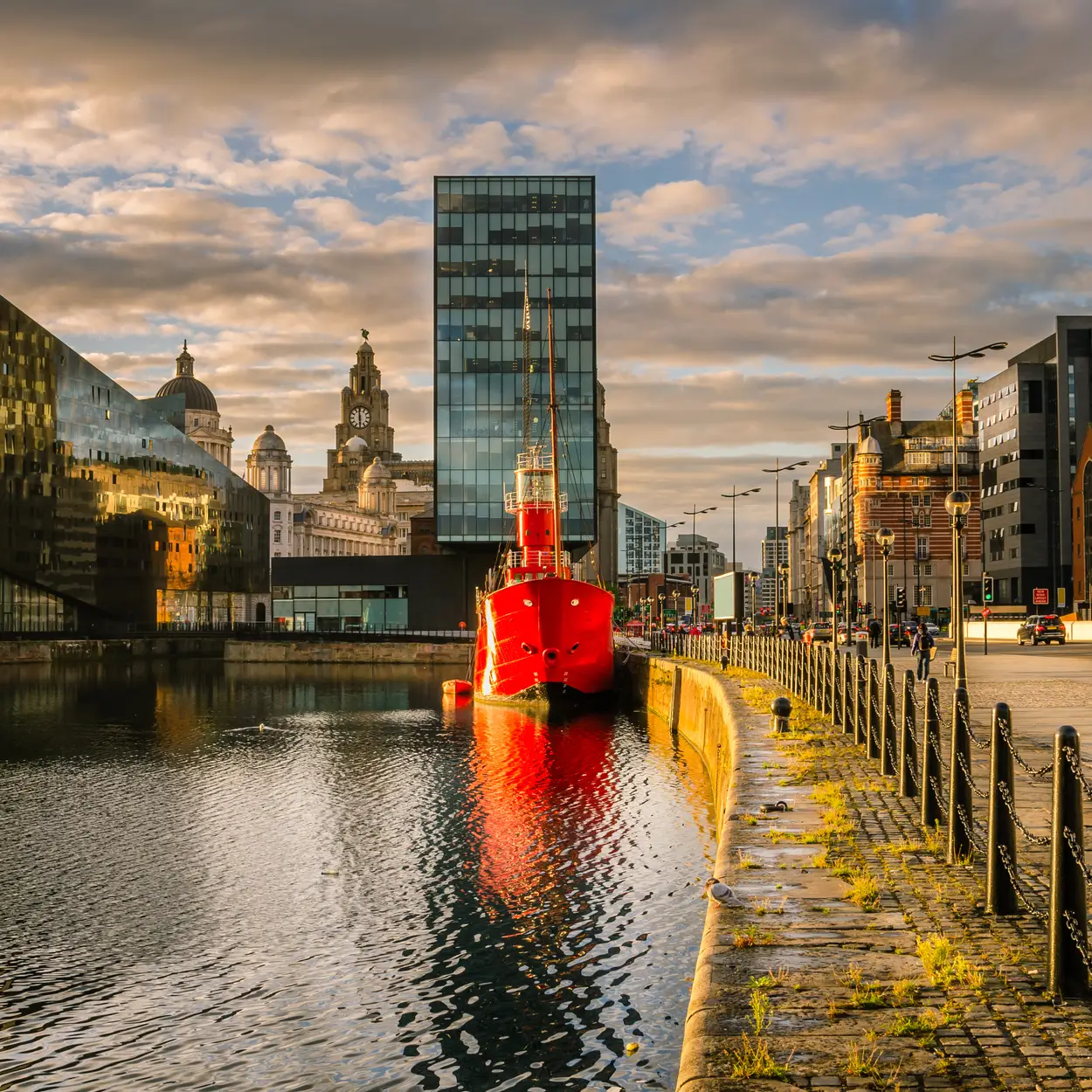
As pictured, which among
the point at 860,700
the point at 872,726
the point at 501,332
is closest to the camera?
the point at 872,726

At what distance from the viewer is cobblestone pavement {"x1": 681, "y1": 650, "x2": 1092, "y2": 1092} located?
701 cm

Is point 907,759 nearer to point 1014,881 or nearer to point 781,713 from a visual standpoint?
point 1014,881

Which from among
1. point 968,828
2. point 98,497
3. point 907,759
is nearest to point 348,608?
point 98,497

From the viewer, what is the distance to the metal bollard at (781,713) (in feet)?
76.9

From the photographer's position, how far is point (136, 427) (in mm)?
107438

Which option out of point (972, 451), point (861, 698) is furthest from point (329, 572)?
point (861, 698)

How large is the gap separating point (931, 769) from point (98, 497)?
9537cm

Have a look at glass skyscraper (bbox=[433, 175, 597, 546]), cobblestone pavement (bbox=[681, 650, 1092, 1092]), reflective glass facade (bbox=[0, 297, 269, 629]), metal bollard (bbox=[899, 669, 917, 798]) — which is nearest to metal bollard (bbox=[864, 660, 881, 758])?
metal bollard (bbox=[899, 669, 917, 798])

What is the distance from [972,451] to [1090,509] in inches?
1289

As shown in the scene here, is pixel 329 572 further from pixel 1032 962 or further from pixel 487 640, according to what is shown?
pixel 1032 962

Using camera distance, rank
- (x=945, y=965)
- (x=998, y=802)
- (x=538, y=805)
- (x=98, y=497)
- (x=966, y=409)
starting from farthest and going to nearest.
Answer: (x=966, y=409) → (x=98, y=497) → (x=538, y=805) → (x=998, y=802) → (x=945, y=965)

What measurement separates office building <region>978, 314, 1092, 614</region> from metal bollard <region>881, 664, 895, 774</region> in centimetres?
10552

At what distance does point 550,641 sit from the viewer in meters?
48.1

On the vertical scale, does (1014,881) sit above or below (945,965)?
above
